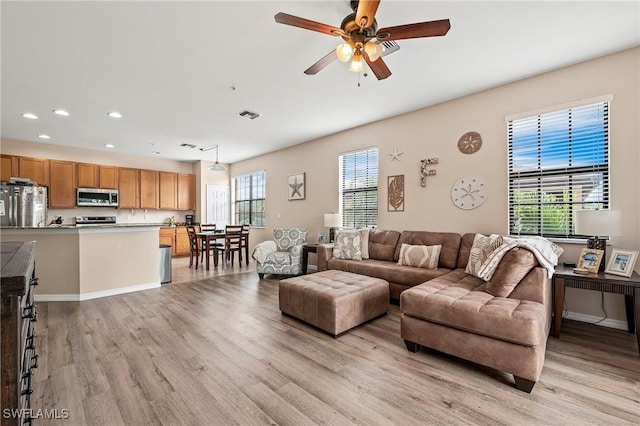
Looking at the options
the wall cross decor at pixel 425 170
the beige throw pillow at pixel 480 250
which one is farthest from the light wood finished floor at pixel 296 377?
the wall cross decor at pixel 425 170

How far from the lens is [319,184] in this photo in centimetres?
584

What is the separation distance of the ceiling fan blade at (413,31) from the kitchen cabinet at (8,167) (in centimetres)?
759

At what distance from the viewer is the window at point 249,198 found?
7570 millimetres

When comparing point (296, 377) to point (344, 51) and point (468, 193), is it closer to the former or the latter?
point (344, 51)

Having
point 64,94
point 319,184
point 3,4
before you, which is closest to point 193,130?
point 64,94

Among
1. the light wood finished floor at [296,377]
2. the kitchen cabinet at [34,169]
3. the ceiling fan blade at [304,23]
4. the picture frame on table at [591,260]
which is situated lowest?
the light wood finished floor at [296,377]

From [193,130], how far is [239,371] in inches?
181

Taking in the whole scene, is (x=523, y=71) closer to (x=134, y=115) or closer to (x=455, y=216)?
(x=455, y=216)

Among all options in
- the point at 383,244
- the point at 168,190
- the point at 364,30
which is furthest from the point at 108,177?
the point at 364,30

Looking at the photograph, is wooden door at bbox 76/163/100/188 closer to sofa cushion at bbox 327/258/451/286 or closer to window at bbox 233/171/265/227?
window at bbox 233/171/265/227

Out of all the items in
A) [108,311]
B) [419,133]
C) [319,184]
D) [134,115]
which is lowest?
[108,311]

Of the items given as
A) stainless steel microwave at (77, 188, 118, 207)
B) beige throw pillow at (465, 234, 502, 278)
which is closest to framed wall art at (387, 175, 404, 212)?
beige throw pillow at (465, 234, 502, 278)

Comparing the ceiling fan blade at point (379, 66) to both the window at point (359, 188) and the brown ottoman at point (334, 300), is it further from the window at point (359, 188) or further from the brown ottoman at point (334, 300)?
the window at point (359, 188)

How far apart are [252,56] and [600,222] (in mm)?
3664
